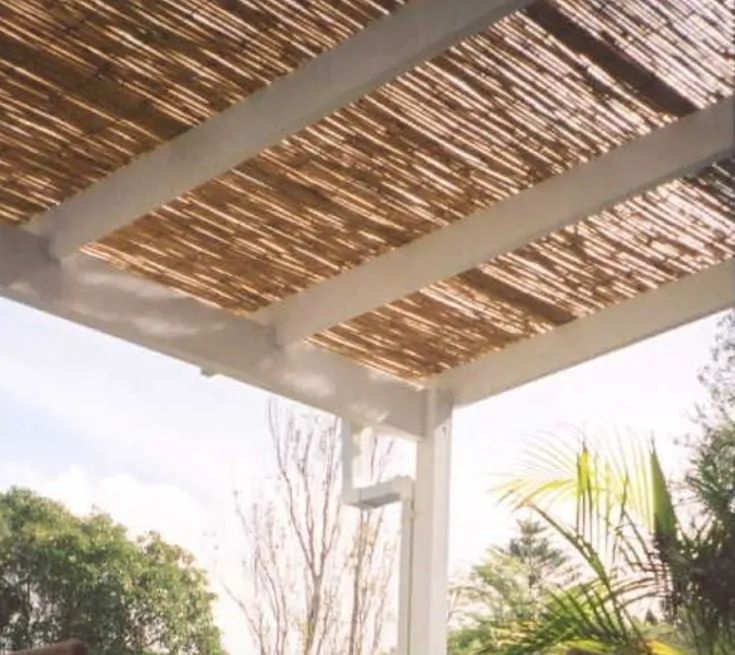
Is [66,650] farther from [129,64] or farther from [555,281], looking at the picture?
[555,281]

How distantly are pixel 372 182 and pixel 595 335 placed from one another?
1504 millimetres

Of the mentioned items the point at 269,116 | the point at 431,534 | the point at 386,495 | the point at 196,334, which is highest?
the point at 269,116

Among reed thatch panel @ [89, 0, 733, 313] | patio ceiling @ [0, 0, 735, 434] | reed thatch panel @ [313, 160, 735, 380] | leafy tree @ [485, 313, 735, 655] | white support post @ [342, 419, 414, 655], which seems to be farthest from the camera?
white support post @ [342, 419, 414, 655]

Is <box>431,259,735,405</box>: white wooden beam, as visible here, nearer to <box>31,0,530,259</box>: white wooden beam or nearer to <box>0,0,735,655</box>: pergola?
<box>0,0,735,655</box>: pergola

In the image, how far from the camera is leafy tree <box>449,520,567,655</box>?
8562 mm

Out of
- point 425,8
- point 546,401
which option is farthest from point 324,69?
point 546,401

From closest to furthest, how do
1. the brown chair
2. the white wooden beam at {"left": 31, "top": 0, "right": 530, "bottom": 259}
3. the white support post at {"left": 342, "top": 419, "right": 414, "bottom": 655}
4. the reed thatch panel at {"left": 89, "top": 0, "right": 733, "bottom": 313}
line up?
the brown chair, the white wooden beam at {"left": 31, "top": 0, "right": 530, "bottom": 259}, the reed thatch panel at {"left": 89, "top": 0, "right": 733, "bottom": 313}, the white support post at {"left": 342, "top": 419, "right": 414, "bottom": 655}

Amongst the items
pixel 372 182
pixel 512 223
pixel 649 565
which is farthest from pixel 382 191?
pixel 649 565

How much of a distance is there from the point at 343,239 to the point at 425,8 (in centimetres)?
181

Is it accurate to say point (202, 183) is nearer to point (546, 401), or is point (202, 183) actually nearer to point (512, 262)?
point (512, 262)

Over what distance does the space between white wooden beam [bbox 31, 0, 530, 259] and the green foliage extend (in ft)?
5.61

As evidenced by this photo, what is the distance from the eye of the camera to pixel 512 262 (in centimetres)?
625

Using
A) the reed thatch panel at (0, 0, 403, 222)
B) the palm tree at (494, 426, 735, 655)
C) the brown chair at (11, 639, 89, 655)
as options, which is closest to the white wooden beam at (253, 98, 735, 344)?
the palm tree at (494, 426, 735, 655)

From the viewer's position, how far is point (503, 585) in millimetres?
8688
